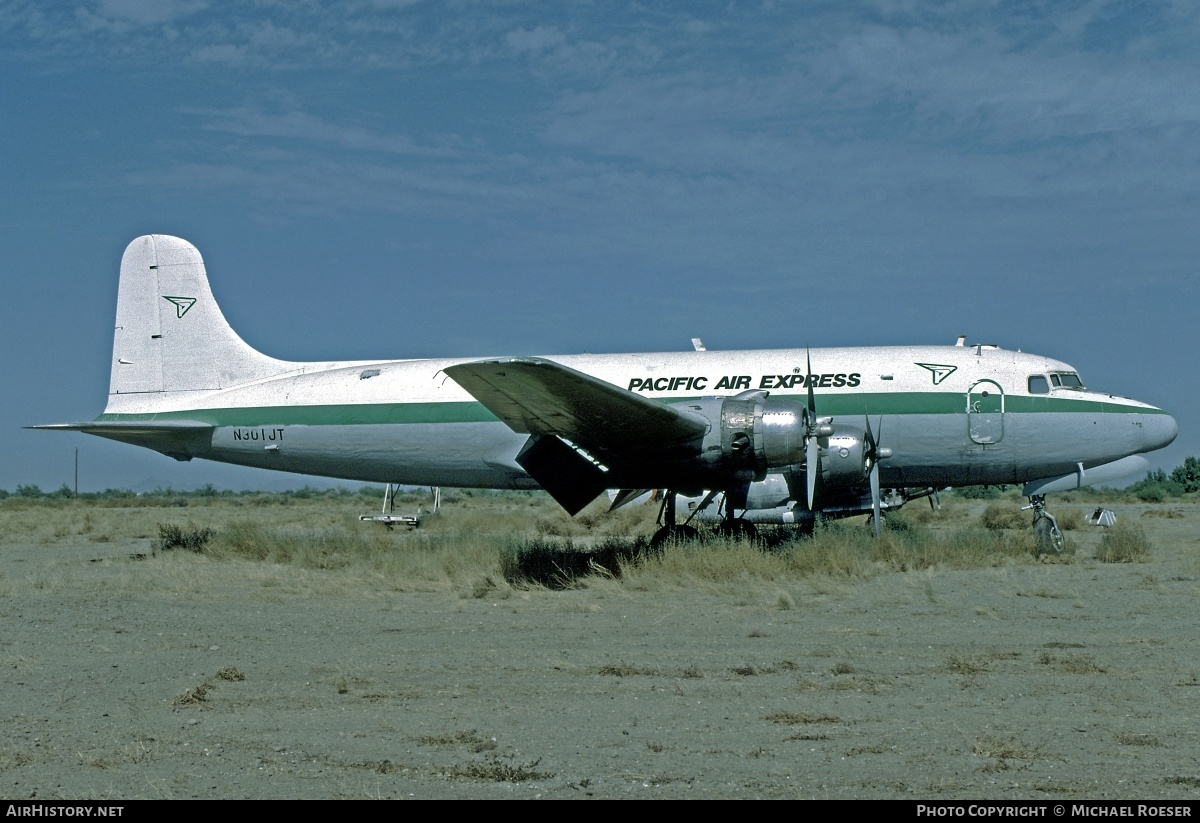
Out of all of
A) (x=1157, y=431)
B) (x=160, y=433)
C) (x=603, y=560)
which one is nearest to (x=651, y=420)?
(x=603, y=560)

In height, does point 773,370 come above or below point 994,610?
above

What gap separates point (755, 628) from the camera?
34.8 feet

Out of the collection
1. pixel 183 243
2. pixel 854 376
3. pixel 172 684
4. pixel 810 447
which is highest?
pixel 183 243

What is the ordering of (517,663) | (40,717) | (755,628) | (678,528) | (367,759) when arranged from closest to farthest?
1. (367,759)
2. (40,717)
3. (517,663)
4. (755,628)
5. (678,528)

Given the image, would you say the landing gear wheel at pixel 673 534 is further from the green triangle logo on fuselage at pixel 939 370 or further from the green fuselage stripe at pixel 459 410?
the green triangle logo on fuselage at pixel 939 370

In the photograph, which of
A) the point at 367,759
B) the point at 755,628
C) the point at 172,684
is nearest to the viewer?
the point at 367,759

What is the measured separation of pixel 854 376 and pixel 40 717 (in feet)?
45.1

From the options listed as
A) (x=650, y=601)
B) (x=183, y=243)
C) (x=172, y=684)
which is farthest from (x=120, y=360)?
(x=172, y=684)

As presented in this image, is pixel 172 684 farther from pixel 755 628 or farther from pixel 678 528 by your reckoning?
pixel 678 528

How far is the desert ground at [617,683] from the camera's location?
5.30 m

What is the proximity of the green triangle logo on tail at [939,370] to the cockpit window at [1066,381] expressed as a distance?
1.66m

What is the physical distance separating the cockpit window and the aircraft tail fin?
13.7 m

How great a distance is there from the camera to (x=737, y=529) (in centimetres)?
1834

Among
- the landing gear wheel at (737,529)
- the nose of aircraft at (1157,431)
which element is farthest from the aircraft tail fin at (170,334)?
the nose of aircraft at (1157,431)
